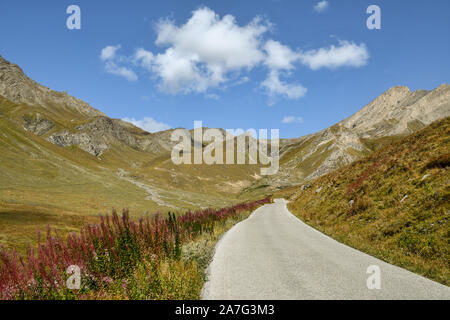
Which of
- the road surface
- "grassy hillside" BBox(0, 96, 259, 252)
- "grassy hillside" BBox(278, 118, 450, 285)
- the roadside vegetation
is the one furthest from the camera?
"grassy hillside" BBox(0, 96, 259, 252)

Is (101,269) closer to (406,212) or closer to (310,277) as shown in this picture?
(310,277)

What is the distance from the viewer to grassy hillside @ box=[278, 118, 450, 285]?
32.2ft

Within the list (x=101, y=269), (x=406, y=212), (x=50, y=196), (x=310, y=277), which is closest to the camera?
(x=101, y=269)

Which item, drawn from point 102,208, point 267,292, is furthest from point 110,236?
point 102,208

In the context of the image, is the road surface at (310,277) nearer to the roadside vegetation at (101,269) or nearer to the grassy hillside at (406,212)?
the roadside vegetation at (101,269)

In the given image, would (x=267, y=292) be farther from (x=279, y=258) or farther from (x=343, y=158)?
(x=343, y=158)

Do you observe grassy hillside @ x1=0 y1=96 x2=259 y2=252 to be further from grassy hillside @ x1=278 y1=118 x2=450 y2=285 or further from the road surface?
grassy hillside @ x1=278 y1=118 x2=450 y2=285

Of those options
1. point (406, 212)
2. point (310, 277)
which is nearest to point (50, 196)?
point (406, 212)

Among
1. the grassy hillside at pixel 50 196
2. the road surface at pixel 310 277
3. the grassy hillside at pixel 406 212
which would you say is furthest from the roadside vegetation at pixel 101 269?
the grassy hillside at pixel 50 196

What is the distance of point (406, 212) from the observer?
13547 millimetres

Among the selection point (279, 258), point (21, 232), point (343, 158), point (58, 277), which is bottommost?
point (21, 232)

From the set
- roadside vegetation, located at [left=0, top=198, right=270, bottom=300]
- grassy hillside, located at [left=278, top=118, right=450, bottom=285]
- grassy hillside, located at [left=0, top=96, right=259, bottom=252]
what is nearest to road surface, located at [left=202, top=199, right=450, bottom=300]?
roadside vegetation, located at [left=0, top=198, right=270, bottom=300]
